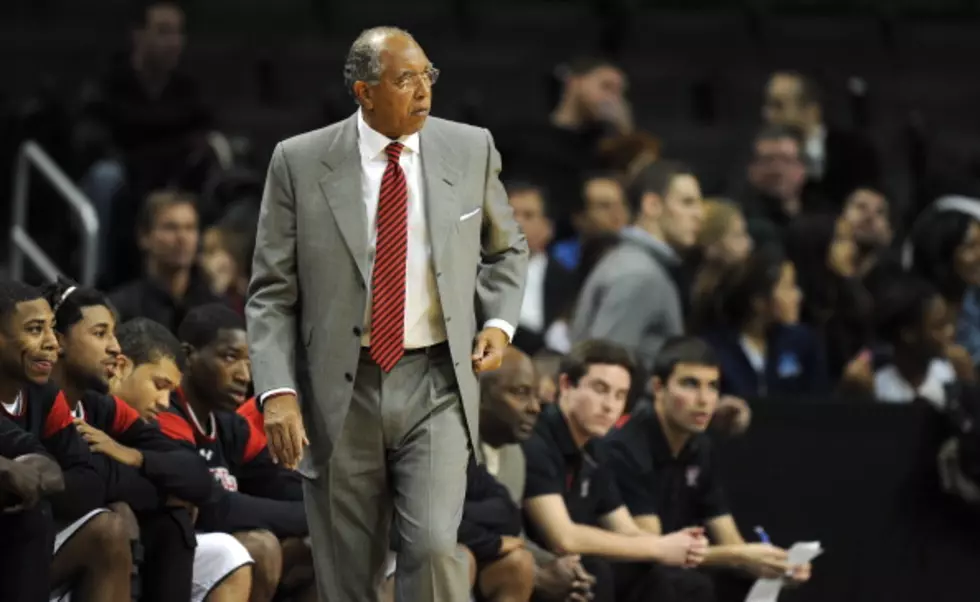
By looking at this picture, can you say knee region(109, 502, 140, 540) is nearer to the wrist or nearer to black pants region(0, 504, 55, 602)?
the wrist

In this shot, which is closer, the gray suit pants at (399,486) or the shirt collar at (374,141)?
the gray suit pants at (399,486)

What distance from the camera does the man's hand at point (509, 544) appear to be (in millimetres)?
7566

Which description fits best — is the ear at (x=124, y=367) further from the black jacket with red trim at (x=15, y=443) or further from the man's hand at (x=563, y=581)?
the man's hand at (x=563, y=581)

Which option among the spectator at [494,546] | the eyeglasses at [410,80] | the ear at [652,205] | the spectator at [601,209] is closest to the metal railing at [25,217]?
the spectator at [601,209]

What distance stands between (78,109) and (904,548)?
5.27m

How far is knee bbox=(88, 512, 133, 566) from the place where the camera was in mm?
6500

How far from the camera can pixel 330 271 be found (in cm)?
592

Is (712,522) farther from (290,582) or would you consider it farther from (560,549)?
(290,582)

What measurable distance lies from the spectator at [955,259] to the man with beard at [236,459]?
4551 millimetres

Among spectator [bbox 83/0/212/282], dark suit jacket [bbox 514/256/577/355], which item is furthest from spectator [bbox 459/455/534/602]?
spectator [bbox 83/0/212/282]

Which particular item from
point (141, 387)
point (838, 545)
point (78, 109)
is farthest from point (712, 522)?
point (78, 109)

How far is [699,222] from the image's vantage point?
10.2m

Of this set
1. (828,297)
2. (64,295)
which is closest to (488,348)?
(64,295)

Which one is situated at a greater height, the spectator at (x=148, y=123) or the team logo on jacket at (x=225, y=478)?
the spectator at (x=148, y=123)
